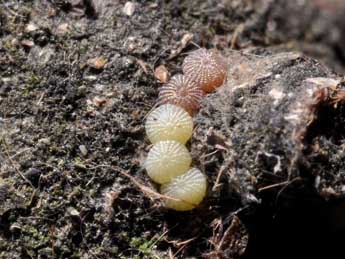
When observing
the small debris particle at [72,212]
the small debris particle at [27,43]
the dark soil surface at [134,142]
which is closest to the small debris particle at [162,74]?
the dark soil surface at [134,142]

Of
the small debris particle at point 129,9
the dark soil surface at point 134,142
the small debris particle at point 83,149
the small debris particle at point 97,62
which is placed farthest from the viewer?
the small debris particle at point 129,9

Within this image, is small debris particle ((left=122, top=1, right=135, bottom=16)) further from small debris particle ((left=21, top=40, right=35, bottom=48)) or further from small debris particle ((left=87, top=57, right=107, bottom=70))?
small debris particle ((left=21, top=40, right=35, bottom=48))

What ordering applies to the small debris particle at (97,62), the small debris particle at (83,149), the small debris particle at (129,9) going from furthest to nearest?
the small debris particle at (129,9), the small debris particle at (97,62), the small debris particle at (83,149)

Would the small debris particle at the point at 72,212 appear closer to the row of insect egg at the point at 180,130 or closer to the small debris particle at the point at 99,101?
the row of insect egg at the point at 180,130

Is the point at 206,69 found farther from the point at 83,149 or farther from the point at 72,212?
the point at 72,212

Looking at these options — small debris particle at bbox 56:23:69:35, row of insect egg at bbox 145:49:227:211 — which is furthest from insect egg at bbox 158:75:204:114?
small debris particle at bbox 56:23:69:35

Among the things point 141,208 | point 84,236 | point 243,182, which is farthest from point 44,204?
point 243,182

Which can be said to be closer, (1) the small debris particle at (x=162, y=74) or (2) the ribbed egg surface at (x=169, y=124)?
Answer: (2) the ribbed egg surface at (x=169, y=124)
